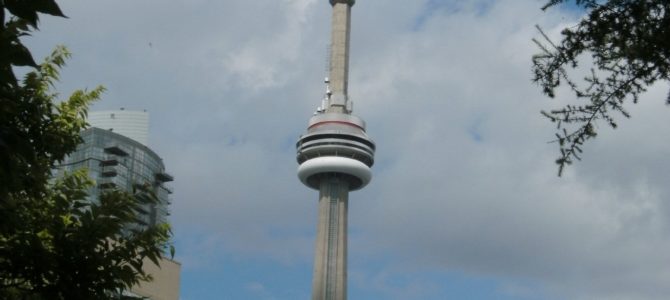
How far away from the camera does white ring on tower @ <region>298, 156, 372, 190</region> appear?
143 metres

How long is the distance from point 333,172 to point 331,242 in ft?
36.7

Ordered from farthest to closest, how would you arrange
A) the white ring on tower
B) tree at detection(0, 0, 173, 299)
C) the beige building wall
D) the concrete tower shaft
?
the concrete tower shaft
the white ring on tower
the beige building wall
tree at detection(0, 0, 173, 299)

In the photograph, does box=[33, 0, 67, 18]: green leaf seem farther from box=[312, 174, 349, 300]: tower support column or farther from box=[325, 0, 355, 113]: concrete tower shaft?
box=[325, 0, 355, 113]: concrete tower shaft

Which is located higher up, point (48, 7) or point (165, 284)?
point (165, 284)

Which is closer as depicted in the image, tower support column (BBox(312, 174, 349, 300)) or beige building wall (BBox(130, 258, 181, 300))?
beige building wall (BBox(130, 258, 181, 300))

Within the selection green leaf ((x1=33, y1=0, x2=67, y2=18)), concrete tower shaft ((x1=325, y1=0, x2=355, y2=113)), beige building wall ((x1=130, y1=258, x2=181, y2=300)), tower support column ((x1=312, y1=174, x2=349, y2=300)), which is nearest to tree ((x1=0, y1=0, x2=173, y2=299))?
green leaf ((x1=33, y1=0, x2=67, y2=18))

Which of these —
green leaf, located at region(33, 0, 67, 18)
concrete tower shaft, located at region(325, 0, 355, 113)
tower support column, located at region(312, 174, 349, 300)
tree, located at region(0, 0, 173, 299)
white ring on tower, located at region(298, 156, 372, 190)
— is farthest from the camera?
concrete tower shaft, located at region(325, 0, 355, 113)

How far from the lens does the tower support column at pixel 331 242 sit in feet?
459

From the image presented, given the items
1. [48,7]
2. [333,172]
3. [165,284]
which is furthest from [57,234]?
[333,172]

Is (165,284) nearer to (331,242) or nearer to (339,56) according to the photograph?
(331,242)

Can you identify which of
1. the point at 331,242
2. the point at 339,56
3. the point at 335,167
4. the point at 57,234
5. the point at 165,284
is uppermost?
the point at 339,56

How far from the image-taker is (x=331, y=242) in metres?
143

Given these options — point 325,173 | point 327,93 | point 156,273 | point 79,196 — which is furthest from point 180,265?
point 79,196

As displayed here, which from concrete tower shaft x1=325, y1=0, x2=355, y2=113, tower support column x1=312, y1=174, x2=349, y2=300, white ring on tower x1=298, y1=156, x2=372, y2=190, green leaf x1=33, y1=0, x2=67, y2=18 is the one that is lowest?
green leaf x1=33, y1=0, x2=67, y2=18
